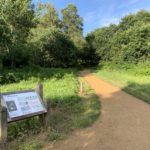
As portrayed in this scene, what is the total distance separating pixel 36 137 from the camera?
636 centimetres

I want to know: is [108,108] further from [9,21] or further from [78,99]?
[9,21]

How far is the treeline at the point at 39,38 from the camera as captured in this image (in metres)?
18.8

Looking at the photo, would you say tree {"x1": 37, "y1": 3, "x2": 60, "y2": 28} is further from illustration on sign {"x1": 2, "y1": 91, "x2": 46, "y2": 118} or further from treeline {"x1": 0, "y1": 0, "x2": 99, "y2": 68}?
illustration on sign {"x1": 2, "y1": 91, "x2": 46, "y2": 118}

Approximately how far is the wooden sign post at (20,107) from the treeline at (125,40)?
24.0m

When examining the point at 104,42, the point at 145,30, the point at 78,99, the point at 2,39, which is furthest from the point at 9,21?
the point at 104,42

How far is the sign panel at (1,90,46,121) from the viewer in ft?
19.8

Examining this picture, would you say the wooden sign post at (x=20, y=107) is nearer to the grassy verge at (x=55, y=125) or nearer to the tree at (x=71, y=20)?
the grassy verge at (x=55, y=125)

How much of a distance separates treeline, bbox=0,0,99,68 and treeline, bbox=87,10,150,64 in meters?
2.19

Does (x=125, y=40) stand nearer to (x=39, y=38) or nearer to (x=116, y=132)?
(x=39, y=38)

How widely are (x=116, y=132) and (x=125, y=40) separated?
26.4m

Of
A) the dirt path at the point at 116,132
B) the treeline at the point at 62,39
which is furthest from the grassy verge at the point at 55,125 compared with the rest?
the treeline at the point at 62,39

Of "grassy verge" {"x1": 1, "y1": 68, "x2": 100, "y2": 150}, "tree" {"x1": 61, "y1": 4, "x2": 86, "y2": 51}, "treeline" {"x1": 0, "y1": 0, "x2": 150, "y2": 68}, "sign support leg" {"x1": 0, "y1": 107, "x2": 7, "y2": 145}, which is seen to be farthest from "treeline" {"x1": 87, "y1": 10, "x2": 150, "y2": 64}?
"sign support leg" {"x1": 0, "y1": 107, "x2": 7, "y2": 145}

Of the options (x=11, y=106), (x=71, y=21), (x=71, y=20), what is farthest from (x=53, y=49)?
(x=11, y=106)

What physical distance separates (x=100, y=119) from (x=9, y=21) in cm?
1325
